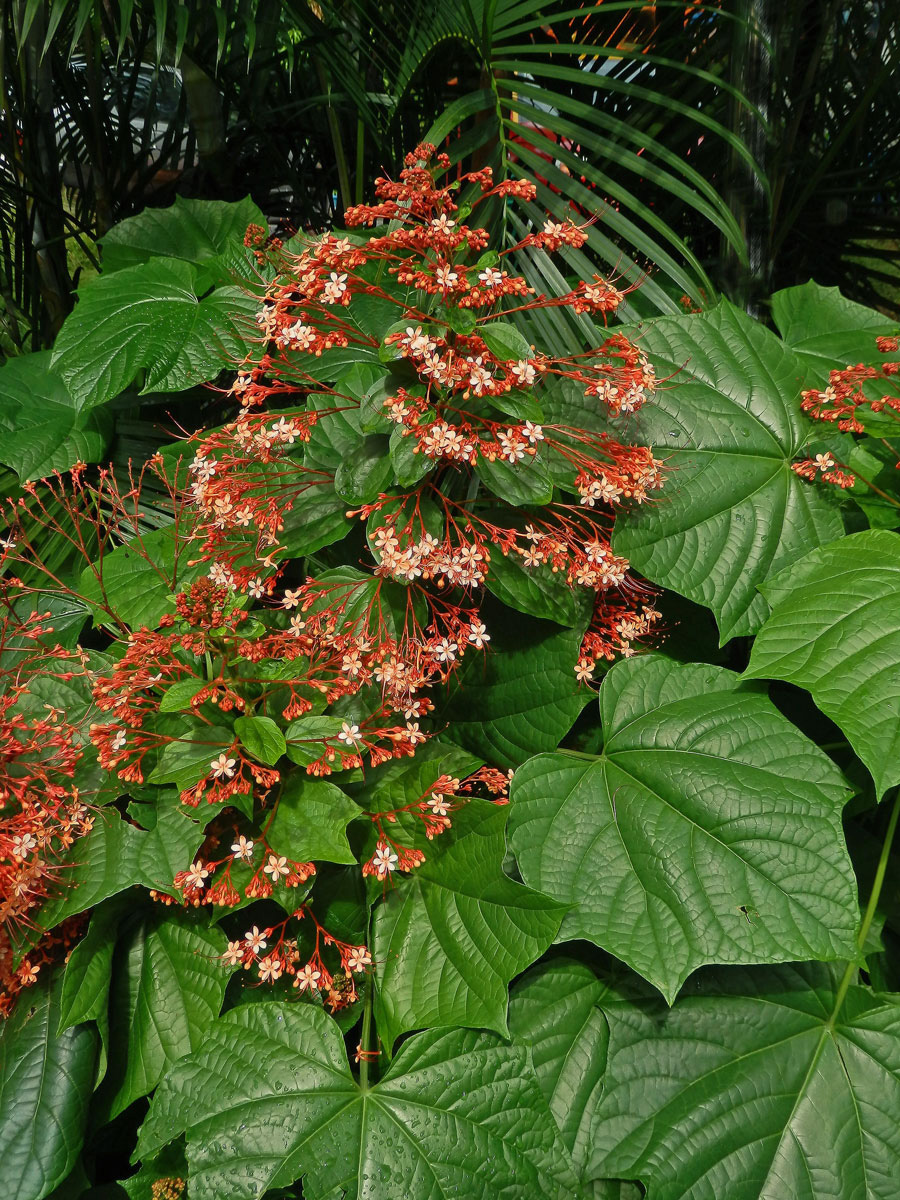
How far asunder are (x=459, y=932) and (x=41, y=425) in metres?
1.03

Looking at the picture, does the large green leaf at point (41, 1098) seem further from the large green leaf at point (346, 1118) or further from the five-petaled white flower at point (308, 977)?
the five-petaled white flower at point (308, 977)

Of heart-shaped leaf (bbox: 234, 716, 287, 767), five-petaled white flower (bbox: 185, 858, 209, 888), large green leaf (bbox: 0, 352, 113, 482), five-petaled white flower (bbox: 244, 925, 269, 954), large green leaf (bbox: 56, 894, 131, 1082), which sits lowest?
large green leaf (bbox: 56, 894, 131, 1082)

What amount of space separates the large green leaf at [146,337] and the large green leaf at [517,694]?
1.83ft

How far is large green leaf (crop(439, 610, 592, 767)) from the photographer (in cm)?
119

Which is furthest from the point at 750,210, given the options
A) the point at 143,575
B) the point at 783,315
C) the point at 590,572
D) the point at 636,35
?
the point at 143,575

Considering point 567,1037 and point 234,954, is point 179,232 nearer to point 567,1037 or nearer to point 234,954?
point 234,954

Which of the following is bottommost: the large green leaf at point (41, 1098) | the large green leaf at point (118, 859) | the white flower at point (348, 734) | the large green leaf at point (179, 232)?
the large green leaf at point (41, 1098)

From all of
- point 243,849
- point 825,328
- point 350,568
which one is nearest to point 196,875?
point 243,849

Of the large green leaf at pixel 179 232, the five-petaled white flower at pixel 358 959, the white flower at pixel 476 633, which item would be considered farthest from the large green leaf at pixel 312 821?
the large green leaf at pixel 179 232

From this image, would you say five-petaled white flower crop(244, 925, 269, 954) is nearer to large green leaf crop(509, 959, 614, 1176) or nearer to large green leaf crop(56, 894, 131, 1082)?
large green leaf crop(56, 894, 131, 1082)

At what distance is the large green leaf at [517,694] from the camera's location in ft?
3.89

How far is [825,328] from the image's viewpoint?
144 centimetres

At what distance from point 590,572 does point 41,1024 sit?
841mm

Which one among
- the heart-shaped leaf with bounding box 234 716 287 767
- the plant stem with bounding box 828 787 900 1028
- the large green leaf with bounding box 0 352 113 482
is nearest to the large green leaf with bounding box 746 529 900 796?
the plant stem with bounding box 828 787 900 1028
